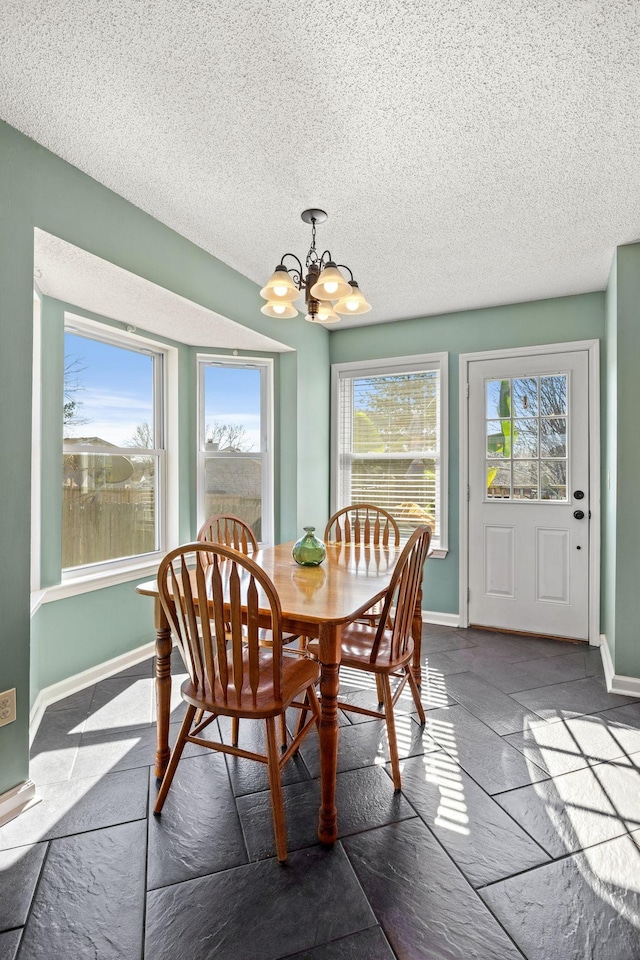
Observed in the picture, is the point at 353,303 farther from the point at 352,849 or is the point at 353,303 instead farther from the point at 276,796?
the point at 352,849

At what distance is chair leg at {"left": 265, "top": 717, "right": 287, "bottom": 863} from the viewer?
1.57 meters

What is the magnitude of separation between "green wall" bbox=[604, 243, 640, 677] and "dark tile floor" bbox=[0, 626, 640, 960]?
1.60 ft

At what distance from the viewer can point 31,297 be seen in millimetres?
1927

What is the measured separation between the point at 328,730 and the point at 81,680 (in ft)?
6.05

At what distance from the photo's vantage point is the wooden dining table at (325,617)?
1.65 m

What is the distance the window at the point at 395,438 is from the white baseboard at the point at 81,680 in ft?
6.52

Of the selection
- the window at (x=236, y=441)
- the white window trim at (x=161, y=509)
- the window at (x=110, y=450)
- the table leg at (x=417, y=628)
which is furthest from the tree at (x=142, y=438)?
the table leg at (x=417, y=628)

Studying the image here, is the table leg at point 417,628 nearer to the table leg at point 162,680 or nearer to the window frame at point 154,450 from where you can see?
the table leg at point 162,680

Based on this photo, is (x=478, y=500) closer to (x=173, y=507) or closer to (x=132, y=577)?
(x=173, y=507)

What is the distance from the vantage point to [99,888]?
1.47m

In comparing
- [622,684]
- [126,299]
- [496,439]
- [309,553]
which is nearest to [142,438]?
[126,299]

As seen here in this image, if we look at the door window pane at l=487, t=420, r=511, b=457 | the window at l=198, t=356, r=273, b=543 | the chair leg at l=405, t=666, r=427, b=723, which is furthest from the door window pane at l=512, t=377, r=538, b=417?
the chair leg at l=405, t=666, r=427, b=723

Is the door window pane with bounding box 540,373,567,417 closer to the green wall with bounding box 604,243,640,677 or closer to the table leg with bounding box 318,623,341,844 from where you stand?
the green wall with bounding box 604,243,640,677

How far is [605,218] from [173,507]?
3.18 meters
